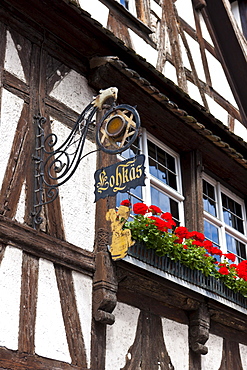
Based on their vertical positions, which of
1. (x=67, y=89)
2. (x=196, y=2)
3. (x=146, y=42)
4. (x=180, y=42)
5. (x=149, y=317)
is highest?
(x=196, y=2)

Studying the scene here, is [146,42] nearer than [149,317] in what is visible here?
No

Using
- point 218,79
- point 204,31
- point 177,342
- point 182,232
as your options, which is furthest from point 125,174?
point 204,31

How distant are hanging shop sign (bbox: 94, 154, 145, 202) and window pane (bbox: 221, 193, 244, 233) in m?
3.94

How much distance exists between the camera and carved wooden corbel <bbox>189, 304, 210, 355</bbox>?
7559 mm

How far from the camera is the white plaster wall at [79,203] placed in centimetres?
656

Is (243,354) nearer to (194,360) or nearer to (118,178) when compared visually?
(194,360)

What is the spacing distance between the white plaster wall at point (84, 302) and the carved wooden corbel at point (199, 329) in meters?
1.65

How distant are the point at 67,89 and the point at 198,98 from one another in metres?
3.22

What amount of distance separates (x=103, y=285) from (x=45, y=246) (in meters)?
0.70

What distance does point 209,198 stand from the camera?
9.15 m

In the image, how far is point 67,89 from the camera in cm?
707

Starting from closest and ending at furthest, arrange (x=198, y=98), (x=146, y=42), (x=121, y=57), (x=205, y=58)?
(x=121, y=57)
(x=146, y=42)
(x=198, y=98)
(x=205, y=58)

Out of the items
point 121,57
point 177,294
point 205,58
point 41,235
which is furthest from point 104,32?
point 205,58

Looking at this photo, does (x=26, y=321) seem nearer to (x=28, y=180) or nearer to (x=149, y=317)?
(x=28, y=180)
